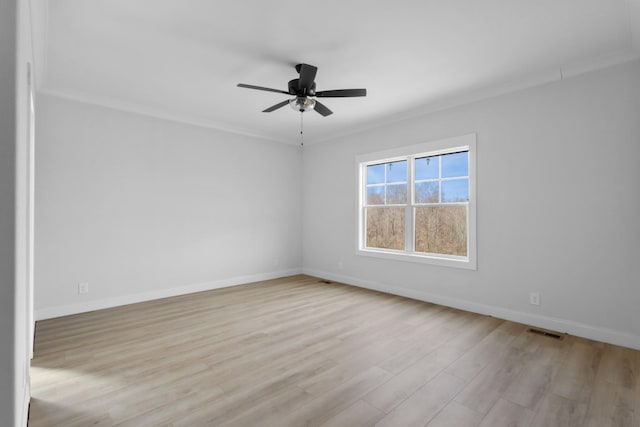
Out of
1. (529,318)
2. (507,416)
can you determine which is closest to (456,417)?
(507,416)

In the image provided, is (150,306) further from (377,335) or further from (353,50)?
(353,50)

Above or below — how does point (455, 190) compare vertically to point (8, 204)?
above

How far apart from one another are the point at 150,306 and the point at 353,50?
13.2ft

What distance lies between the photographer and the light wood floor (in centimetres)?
194

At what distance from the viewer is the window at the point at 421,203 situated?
4.15 m

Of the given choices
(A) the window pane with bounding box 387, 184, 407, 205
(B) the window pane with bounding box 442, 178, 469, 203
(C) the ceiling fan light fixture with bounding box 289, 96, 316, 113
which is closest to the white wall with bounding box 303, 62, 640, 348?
(B) the window pane with bounding box 442, 178, 469, 203

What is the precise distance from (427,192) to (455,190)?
1.39 feet

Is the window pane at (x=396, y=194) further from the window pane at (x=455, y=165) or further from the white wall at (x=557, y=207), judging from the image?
the white wall at (x=557, y=207)

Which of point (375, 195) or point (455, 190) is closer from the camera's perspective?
point (455, 190)

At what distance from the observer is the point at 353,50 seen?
2881 mm

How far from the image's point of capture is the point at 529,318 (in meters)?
3.47

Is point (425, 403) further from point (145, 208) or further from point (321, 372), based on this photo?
point (145, 208)

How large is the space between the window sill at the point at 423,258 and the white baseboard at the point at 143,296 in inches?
76.2

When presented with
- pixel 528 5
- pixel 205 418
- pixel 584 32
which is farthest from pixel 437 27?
pixel 205 418
